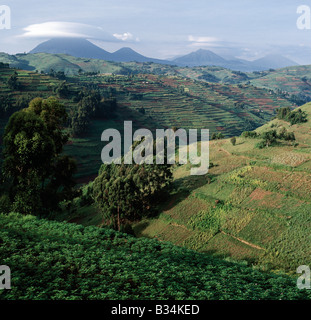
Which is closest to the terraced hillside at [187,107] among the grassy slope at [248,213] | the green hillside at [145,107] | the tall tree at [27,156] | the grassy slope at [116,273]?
the green hillside at [145,107]

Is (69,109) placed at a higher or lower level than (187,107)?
lower

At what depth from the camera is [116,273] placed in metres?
11.7

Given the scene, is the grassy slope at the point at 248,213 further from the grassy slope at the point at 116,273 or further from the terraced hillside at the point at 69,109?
the terraced hillside at the point at 69,109

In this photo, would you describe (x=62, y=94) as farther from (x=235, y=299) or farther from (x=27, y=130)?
(x=235, y=299)

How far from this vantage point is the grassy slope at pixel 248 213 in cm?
2145

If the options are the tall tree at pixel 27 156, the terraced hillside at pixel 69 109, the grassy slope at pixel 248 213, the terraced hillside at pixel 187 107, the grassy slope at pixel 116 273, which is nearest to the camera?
the grassy slope at pixel 116 273

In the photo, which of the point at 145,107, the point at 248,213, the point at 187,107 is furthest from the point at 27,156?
the point at 187,107

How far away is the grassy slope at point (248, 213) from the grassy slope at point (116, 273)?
7.39 m

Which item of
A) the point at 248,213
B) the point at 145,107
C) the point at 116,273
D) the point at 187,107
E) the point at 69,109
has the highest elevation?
the point at 187,107

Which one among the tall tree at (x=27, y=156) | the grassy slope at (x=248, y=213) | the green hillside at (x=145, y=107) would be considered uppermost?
the green hillside at (x=145, y=107)

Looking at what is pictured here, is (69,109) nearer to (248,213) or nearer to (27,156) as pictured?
(27,156)

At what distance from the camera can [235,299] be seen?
10.2m

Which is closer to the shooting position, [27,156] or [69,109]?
[27,156]

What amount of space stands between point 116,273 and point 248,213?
17899 mm
